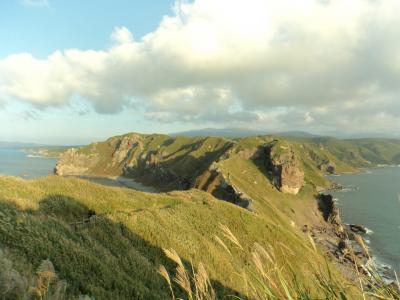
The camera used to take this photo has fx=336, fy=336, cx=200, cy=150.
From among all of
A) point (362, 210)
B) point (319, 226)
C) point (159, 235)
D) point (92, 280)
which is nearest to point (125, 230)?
point (159, 235)

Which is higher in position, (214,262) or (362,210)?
(214,262)

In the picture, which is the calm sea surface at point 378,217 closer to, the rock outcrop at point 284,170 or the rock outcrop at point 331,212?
the rock outcrop at point 331,212

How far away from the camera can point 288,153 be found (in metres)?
176

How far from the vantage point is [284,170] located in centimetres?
16188

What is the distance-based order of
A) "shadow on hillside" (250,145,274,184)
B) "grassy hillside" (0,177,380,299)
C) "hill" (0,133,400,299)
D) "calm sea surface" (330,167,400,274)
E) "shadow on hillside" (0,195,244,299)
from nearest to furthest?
"hill" (0,133,400,299) < "grassy hillside" (0,177,380,299) < "shadow on hillside" (0,195,244,299) < "calm sea surface" (330,167,400,274) < "shadow on hillside" (250,145,274,184)

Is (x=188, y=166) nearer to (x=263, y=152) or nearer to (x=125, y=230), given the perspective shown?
(x=263, y=152)

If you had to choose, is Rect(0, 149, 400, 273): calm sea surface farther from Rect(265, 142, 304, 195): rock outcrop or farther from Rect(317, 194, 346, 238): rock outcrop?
Rect(265, 142, 304, 195): rock outcrop

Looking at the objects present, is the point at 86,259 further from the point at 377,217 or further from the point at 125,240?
the point at 377,217

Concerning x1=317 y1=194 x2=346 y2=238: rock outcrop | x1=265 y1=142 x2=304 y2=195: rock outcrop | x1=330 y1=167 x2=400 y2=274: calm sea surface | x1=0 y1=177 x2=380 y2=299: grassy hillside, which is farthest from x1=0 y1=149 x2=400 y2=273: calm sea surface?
x1=0 y1=177 x2=380 y2=299: grassy hillside

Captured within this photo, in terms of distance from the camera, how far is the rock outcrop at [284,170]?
159625 millimetres

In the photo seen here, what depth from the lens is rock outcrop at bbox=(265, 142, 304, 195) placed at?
160 m

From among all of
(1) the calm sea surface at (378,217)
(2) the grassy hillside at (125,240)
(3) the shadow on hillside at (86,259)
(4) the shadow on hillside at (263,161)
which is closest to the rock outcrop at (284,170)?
(4) the shadow on hillside at (263,161)

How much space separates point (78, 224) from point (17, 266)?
10687mm

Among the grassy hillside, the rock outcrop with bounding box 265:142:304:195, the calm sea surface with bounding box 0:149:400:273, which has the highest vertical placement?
the grassy hillside
